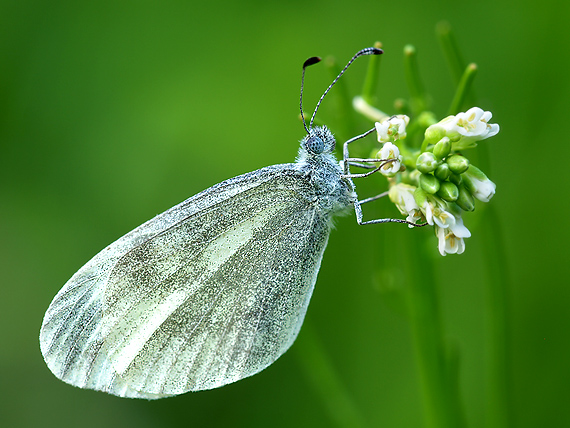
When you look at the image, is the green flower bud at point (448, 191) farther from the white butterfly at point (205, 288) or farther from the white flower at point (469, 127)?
the white butterfly at point (205, 288)

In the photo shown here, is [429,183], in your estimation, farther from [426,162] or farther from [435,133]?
[435,133]

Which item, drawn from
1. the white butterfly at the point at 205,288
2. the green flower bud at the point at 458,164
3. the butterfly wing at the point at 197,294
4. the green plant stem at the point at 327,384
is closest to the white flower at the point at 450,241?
the green flower bud at the point at 458,164

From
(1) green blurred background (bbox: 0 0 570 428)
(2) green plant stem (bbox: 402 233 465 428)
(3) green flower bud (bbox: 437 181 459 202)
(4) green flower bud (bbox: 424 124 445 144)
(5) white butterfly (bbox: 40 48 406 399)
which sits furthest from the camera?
(1) green blurred background (bbox: 0 0 570 428)

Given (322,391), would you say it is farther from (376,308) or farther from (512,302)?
(512,302)

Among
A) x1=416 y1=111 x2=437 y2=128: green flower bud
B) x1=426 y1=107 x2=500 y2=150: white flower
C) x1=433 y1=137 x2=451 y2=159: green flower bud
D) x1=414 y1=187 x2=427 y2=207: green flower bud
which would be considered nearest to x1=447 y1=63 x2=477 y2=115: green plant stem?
x1=416 y1=111 x2=437 y2=128: green flower bud

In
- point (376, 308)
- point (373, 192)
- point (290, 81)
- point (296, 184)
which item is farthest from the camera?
point (290, 81)

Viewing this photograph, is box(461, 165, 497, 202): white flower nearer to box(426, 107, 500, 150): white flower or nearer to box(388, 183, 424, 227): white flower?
box(426, 107, 500, 150): white flower

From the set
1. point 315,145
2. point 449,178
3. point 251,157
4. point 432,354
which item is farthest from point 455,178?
point 251,157

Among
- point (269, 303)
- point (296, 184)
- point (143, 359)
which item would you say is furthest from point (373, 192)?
point (143, 359)
